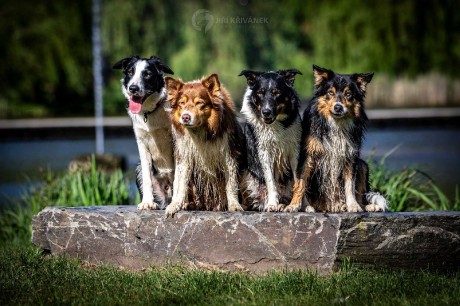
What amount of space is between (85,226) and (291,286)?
2036 mm

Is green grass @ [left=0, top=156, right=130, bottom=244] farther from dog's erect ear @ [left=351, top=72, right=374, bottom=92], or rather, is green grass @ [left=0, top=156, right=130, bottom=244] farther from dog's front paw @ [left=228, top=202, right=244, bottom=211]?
dog's erect ear @ [left=351, top=72, right=374, bottom=92]

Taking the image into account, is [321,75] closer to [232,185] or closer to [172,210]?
[232,185]

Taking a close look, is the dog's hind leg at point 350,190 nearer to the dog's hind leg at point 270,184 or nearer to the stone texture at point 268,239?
the stone texture at point 268,239

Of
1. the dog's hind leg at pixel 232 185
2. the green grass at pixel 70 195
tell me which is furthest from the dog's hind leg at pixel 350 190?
the green grass at pixel 70 195

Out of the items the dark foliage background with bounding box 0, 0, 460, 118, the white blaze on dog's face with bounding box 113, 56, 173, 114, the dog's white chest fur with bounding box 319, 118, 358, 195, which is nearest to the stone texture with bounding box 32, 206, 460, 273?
the dog's white chest fur with bounding box 319, 118, 358, 195

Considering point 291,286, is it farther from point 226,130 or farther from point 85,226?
point 85,226

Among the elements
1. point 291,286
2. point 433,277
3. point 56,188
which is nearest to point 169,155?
point 291,286

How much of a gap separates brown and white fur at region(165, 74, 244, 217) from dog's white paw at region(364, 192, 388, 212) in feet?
3.74

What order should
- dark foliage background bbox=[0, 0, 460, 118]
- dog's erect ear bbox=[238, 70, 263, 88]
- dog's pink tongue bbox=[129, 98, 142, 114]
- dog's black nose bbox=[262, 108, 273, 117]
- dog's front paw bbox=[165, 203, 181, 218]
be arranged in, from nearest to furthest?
dog's black nose bbox=[262, 108, 273, 117] < dog's erect ear bbox=[238, 70, 263, 88] < dog's front paw bbox=[165, 203, 181, 218] < dog's pink tongue bbox=[129, 98, 142, 114] < dark foliage background bbox=[0, 0, 460, 118]

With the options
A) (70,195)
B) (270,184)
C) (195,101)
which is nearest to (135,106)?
(195,101)

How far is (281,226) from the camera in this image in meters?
6.63

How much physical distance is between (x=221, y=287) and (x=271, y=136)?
133 centimetres

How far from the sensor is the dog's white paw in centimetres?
684

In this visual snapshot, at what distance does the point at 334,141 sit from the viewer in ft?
21.9
